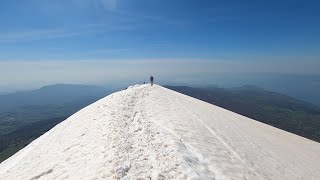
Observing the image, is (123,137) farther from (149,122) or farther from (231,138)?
(231,138)

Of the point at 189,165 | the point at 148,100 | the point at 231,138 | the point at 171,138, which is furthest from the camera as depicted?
the point at 148,100

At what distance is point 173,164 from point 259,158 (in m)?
8.60

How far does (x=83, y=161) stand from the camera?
1617cm

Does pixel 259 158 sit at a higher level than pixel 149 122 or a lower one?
lower

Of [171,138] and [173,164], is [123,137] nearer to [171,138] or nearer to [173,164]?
[171,138]

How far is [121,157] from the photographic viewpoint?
15.4m

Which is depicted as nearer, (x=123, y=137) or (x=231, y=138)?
(x=123, y=137)

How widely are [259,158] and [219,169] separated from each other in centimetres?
643

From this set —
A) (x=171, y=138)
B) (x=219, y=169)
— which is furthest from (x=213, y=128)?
(x=219, y=169)

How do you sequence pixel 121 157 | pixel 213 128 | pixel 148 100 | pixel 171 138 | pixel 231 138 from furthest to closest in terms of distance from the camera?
pixel 148 100 → pixel 213 128 → pixel 231 138 → pixel 171 138 → pixel 121 157

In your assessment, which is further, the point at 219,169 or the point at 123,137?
the point at 123,137

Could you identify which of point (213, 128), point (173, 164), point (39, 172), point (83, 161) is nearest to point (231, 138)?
point (213, 128)

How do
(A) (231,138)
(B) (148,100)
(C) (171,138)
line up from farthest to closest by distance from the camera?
(B) (148,100) → (A) (231,138) → (C) (171,138)

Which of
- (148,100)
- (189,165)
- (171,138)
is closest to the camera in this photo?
(189,165)
